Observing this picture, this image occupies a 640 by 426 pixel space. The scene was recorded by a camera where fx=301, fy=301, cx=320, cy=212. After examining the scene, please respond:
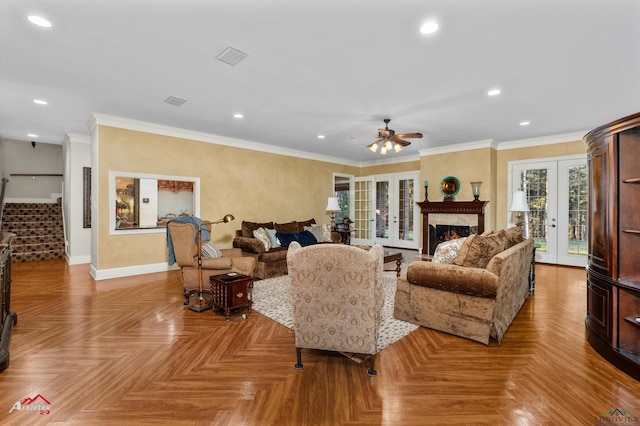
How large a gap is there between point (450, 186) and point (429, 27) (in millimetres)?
5141

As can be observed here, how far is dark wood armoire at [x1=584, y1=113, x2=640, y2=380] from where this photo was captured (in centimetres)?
238

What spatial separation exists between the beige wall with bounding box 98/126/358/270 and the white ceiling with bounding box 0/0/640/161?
25.3 inches

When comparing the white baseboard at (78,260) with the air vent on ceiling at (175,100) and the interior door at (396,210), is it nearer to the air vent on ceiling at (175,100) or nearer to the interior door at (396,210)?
the air vent on ceiling at (175,100)

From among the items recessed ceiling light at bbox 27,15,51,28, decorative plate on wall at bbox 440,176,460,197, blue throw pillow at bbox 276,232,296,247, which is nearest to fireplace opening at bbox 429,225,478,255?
decorative plate on wall at bbox 440,176,460,197

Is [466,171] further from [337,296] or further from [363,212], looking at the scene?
[337,296]

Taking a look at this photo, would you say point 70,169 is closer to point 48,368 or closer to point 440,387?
Result: point 48,368

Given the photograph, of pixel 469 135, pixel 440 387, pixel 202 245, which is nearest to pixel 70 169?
pixel 202 245

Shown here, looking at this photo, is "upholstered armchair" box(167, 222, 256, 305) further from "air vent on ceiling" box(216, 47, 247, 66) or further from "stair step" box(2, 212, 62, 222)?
"stair step" box(2, 212, 62, 222)

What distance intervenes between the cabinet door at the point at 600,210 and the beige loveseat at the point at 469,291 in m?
0.63

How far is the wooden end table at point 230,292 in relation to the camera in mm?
3330

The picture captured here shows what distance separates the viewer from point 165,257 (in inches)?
225

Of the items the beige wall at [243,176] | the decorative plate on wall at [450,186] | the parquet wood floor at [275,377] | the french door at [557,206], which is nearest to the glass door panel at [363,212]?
the beige wall at [243,176]

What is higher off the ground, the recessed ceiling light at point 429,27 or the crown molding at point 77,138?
the crown molding at point 77,138

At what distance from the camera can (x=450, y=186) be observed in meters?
7.08
